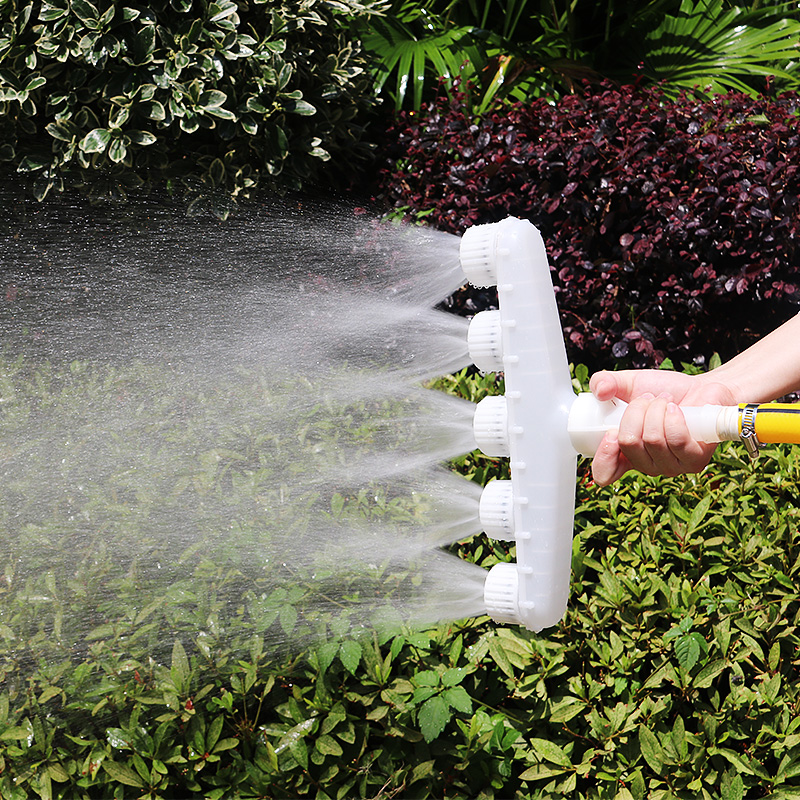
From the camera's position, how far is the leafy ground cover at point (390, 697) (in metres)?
2.04

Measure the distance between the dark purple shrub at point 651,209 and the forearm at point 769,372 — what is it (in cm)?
185

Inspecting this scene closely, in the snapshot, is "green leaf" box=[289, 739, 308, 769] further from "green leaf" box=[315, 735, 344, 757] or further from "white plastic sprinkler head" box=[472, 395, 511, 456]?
"white plastic sprinkler head" box=[472, 395, 511, 456]

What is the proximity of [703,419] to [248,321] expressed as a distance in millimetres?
1989

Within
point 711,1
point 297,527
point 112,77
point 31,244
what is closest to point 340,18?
point 112,77

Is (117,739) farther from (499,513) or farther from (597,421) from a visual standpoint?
(597,421)

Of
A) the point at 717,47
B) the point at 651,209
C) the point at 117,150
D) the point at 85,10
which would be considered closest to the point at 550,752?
the point at 651,209

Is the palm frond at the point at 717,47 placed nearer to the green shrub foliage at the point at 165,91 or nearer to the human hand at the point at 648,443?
the green shrub foliage at the point at 165,91

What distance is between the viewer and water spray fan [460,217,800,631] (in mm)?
1392

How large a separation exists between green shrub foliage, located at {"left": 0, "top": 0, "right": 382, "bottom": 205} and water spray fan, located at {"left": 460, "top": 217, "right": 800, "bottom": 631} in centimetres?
251

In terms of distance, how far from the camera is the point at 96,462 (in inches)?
96.8

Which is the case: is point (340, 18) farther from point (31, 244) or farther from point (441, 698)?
point (441, 698)

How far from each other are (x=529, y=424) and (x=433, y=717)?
932mm

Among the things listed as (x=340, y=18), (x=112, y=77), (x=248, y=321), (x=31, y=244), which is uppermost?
(x=340, y=18)

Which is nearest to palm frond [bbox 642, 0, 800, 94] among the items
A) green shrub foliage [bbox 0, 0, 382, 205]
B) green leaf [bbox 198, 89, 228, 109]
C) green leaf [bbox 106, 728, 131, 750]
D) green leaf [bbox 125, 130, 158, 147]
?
green shrub foliage [bbox 0, 0, 382, 205]
